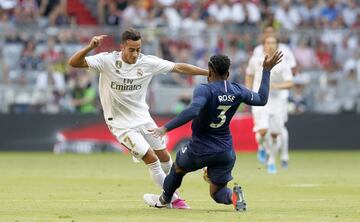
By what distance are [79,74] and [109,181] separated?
1182 cm

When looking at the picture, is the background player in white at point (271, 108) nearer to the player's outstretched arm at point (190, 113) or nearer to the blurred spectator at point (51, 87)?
the player's outstretched arm at point (190, 113)

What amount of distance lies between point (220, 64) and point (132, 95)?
2104mm

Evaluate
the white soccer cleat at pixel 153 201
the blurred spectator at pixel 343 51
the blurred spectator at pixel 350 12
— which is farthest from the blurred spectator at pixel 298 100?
the white soccer cleat at pixel 153 201

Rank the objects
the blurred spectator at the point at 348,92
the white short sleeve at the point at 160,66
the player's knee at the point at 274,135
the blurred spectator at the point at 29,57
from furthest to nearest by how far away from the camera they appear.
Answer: the blurred spectator at the point at 348,92, the blurred spectator at the point at 29,57, the player's knee at the point at 274,135, the white short sleeve at the point at 160,66

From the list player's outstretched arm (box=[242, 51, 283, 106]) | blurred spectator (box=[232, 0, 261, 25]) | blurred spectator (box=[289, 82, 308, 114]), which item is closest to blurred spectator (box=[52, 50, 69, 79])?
blurred spectator (box=[232, 0, 261, 25])

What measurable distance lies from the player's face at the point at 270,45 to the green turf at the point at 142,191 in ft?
8.39

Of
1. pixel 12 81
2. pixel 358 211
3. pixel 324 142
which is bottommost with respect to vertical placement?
pixel 324 142

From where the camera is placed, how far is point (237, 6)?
3400 cm

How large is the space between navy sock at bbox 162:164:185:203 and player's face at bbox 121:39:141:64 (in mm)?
1817

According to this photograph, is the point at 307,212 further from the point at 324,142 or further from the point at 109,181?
the point at 324,142

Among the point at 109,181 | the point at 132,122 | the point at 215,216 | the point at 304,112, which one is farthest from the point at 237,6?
the point at 215,216

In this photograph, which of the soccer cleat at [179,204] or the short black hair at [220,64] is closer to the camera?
the short black hair at [220,64]

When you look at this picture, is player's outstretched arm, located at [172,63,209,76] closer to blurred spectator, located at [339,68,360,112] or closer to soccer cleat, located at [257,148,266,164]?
soccer cleat, located at [257,148,266,164]

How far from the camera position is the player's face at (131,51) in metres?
14.1
